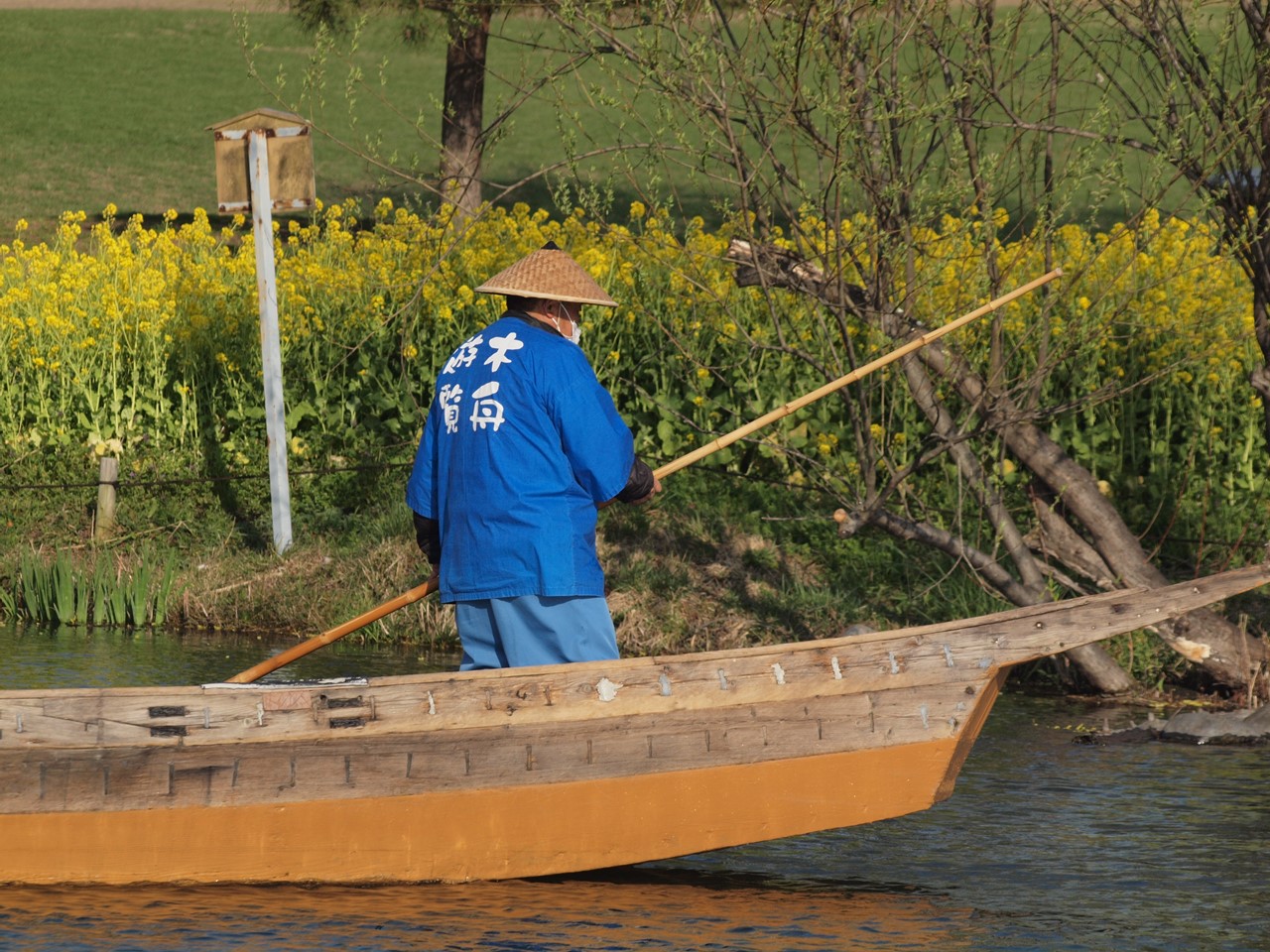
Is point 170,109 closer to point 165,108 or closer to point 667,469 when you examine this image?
point 165,108

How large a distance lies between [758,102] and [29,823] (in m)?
4.20

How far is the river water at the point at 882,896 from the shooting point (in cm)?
577

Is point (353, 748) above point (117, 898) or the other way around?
above

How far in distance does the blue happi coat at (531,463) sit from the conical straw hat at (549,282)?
12 cm

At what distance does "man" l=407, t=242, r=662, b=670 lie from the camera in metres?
6.25

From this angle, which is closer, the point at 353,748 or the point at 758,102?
the point at 353,748

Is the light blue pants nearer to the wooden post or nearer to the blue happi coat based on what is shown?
the blue happi coat

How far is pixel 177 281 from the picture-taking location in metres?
13.4

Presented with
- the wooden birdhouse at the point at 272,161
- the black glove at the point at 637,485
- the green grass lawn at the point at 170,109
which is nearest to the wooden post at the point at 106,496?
the wooden birdhouse at the point at 272,161

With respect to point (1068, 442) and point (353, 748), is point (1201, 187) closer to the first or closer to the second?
point (1068, 442)

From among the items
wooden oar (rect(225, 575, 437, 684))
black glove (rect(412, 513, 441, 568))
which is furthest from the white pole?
black glove (rect(412, 513, 441, 568))

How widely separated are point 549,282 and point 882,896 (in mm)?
2248

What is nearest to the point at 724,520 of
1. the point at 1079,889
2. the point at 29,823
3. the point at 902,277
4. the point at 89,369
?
the point at 902,277

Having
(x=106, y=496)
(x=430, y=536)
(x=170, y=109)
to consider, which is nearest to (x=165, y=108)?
(x=170, y=109)
